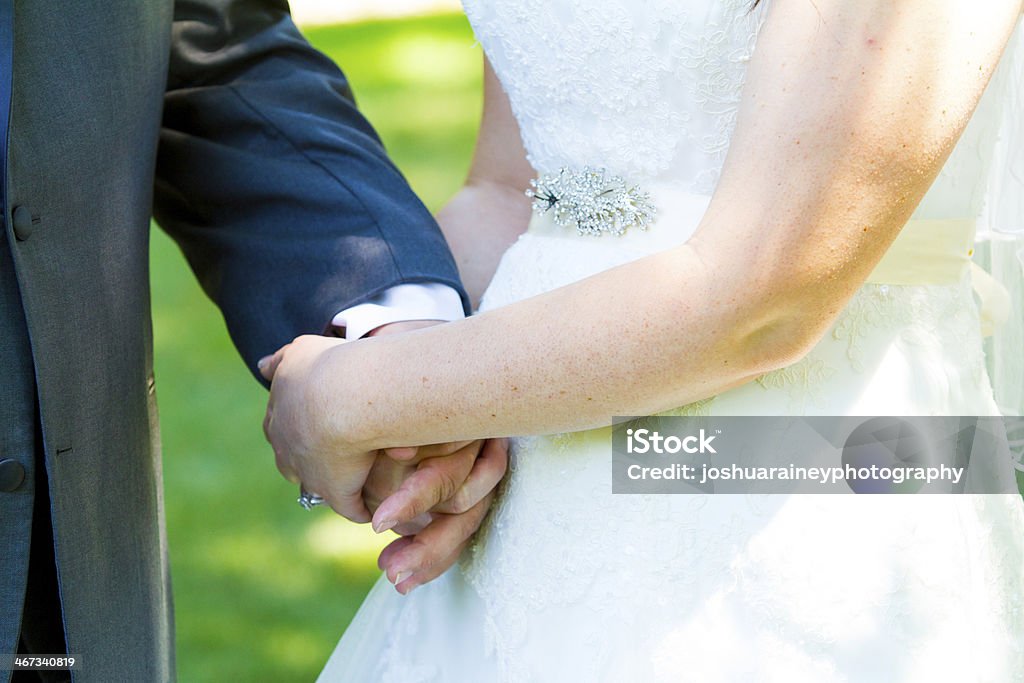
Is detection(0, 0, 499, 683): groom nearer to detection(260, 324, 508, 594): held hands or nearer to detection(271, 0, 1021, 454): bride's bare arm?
detection(260, 324, 508, 594): held hands

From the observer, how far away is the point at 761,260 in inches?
47.6

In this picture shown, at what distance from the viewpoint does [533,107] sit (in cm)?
160

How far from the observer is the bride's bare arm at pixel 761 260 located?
1140 mm

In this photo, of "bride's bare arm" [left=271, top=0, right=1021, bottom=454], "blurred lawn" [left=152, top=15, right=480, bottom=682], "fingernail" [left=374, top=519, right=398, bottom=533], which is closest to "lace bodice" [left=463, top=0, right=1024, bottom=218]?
"bride's bare arm" [left=271, top=0, right=1021, bottom=454]

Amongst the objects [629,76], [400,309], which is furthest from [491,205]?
[629,76]

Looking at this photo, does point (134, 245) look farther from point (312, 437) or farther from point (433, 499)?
point (433, 499)

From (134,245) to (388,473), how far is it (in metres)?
0.51

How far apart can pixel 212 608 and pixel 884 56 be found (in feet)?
10.8

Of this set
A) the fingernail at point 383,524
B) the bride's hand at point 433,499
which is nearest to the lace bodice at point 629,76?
the bride's hand at point 433,499

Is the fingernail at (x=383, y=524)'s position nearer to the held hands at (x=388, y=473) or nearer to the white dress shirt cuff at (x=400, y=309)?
the held hands at (x=388, y=473)

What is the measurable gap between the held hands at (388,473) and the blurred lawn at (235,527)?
2086mm

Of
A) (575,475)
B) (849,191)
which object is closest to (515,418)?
(575,475)

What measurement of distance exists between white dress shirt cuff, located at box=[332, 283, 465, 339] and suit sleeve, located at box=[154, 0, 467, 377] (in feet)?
0.07

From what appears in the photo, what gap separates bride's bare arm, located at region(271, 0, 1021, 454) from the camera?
1140mm
